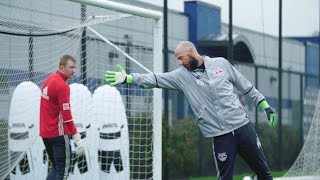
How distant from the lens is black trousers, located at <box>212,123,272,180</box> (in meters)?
8.16

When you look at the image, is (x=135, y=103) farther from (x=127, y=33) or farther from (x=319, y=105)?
(x=319, y=105)

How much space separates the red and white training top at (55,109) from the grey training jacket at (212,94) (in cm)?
120

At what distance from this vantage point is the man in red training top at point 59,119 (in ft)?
30.5

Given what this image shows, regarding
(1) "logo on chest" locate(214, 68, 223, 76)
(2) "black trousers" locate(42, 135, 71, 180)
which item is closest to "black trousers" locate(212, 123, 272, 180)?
(1) "logo on chest" locate(214, 68, 223, 76)

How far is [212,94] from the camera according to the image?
8.16 m

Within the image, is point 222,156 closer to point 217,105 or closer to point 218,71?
point 217,105

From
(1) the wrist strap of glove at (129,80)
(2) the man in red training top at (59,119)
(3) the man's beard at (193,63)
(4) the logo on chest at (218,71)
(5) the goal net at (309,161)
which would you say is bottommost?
(5) the goal net at (309,161)

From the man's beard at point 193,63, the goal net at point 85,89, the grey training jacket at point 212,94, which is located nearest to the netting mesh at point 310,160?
the goal net at point 85,89

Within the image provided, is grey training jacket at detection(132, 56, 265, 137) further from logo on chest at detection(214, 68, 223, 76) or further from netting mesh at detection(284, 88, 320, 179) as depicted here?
netting mesh at detection(284, 88, 320, 179)

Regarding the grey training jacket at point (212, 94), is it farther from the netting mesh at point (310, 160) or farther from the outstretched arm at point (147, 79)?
the netting mesh at point (310, 160)

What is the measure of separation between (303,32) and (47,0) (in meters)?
8.84

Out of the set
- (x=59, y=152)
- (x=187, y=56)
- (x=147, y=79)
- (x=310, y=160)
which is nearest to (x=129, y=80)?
(x=147, y=79)

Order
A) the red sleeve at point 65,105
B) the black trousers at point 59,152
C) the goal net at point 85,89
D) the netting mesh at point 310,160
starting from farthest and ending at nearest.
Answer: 1. the netting mesh at point 310,160
2. the goal net at point 85,89
3. the black trousers at point 59,152
4. the red sleeve at point 65,105

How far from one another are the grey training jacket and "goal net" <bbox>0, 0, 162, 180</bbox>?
1312 millimetres
